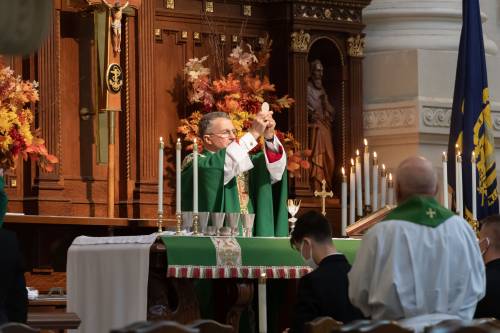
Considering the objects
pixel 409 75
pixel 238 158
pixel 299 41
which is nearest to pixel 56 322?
pixel 238 158

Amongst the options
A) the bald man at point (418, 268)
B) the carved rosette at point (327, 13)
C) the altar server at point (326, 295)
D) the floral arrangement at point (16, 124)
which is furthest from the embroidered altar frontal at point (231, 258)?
the carved rosette at point (327, 13)

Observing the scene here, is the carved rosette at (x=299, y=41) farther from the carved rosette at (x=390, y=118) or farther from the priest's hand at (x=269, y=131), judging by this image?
the priest's hand at (x=269, y=131)

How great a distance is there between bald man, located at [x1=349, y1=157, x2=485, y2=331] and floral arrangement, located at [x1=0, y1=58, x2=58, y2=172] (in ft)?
16.1

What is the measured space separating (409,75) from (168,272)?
5321mm

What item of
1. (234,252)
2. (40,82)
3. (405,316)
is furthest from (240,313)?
(40,82)

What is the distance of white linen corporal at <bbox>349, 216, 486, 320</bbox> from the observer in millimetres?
6312

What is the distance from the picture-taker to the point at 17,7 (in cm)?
474

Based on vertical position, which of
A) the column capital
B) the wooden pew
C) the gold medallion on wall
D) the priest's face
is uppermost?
the column capital

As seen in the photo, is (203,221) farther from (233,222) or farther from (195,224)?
(233,222)

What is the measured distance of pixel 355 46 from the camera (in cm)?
1316

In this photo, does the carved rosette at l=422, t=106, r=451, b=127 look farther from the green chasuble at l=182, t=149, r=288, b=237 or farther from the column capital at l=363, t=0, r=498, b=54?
the green chasuble at l=182, t=149, r=288, b=237

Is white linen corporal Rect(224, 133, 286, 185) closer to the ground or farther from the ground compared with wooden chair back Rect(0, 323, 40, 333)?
farther from the ground

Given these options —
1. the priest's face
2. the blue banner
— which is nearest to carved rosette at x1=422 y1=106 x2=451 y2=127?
the blue banner

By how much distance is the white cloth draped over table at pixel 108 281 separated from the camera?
868 cm
